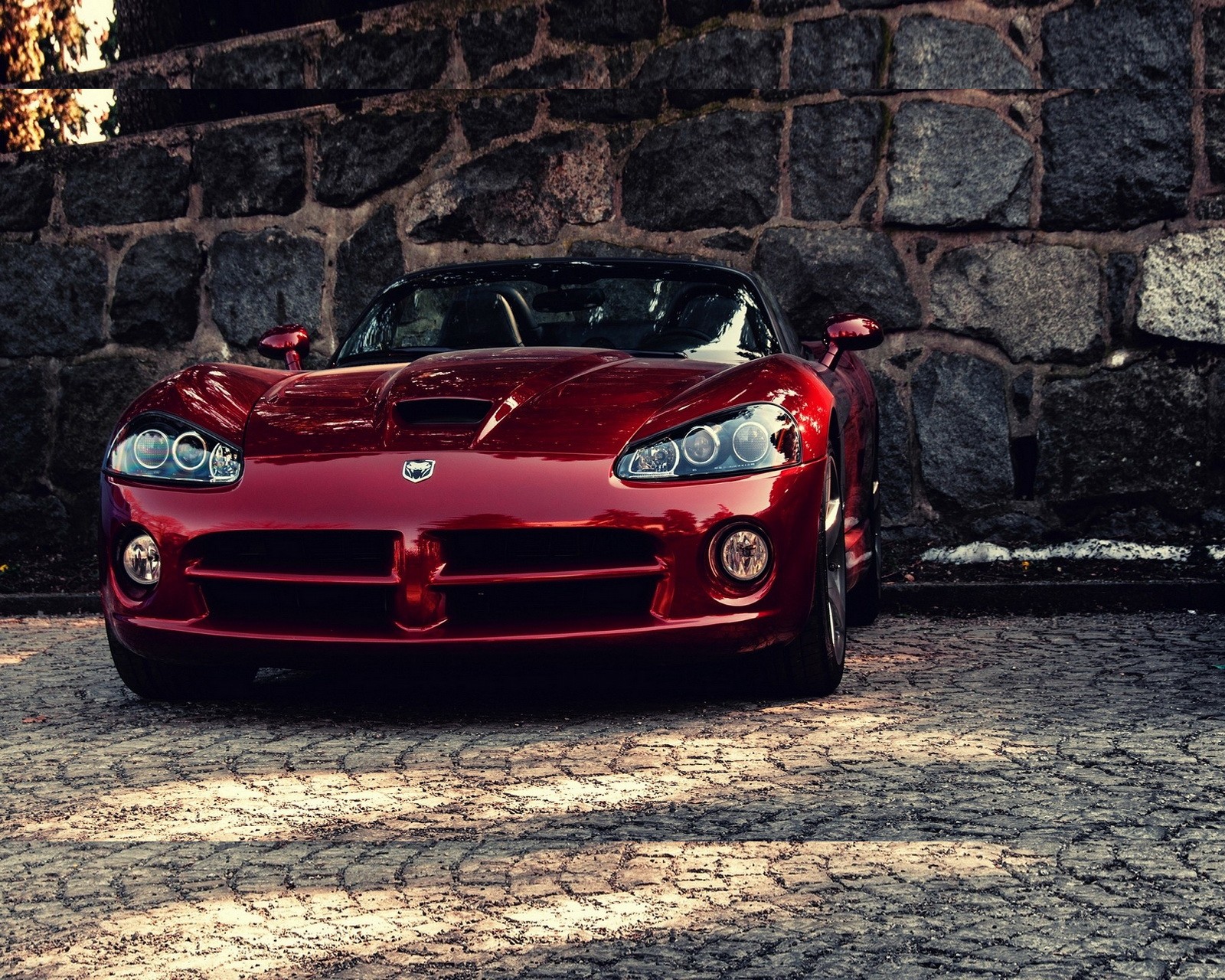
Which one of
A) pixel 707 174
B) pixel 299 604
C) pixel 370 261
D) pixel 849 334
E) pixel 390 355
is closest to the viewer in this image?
pixel 299 604

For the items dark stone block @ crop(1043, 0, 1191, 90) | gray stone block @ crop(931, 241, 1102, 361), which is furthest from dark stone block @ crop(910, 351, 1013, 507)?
dark stone block @ crop(1043, 0, 1191, 90)

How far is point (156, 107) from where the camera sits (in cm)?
995

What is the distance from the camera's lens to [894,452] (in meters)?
8.00

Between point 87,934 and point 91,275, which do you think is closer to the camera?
point 87,934

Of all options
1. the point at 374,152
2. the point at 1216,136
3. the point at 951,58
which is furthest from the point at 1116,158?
the point at 374,152

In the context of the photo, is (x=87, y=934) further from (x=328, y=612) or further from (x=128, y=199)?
(x=128, y=199)

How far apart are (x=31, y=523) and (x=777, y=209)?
3.94 m

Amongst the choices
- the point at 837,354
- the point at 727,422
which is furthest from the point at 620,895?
the point at 837,354

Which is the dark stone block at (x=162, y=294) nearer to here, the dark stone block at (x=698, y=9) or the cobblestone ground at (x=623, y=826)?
the dark stone block at (x=698, y=9)

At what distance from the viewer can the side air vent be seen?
496 centimetres

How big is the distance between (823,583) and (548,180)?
12.7 ft

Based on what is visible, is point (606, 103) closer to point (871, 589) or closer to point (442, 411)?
point (871, 589)

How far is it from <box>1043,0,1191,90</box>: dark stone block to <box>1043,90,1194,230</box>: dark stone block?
7cm

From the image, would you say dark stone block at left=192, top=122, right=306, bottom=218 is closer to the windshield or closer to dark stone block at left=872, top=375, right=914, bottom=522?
the windshield
